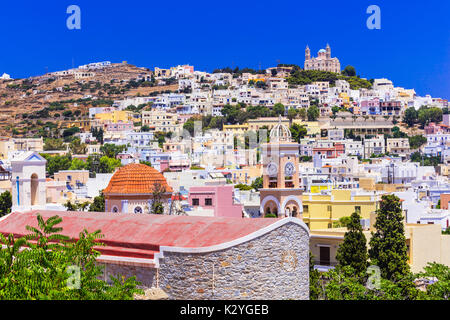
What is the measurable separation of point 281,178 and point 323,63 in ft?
362

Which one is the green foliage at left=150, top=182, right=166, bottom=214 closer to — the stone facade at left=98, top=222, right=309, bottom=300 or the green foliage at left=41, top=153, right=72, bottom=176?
the stone facade at left=98, top=222, right=309, bottom=300

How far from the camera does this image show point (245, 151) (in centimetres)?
6838

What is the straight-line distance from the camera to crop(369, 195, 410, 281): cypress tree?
16844 mm

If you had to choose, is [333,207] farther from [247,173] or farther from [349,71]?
[349,71]

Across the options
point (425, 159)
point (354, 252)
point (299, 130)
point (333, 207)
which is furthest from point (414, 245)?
point (299, 130)

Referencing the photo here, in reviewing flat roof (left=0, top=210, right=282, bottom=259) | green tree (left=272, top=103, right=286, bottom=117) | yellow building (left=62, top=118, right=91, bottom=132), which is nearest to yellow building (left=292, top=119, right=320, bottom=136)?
green tree (left=272, top=103, right=286, bottom=117)

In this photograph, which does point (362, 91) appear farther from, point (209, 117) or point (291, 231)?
point (291, 231)

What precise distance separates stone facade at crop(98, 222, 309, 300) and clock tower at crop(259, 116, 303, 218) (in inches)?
468

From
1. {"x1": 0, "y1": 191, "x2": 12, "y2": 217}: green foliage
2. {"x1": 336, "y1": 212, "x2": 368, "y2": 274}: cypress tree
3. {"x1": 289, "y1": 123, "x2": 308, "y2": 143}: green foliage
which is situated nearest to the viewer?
{"x1": 336, "y1": 212, "x2": 368, "y2": 274}: cypress tree

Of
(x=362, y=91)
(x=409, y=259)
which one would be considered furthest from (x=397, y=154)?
(x=409, y=259)

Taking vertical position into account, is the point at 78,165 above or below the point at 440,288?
above

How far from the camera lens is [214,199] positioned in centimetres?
2631

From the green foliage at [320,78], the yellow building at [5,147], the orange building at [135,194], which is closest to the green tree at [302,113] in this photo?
the green foliage at [320,78]

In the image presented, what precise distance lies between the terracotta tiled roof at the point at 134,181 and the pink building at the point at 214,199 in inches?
190
